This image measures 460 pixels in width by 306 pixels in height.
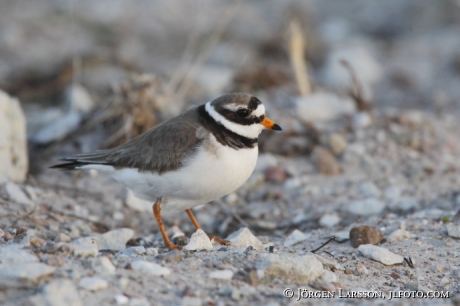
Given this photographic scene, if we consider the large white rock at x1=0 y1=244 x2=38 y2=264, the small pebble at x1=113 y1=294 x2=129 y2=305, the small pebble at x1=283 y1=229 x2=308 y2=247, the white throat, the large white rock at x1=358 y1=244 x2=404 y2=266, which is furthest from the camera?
the small pebble at x1=283 y1=229 x2=308 y2=247

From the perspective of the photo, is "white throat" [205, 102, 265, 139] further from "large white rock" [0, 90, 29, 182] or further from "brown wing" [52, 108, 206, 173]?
"large white rock" [0, 90, 29, 182]

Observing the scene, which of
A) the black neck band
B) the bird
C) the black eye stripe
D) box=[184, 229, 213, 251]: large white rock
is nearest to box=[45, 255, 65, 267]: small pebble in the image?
box=[184, 229, 213, 251]: large white rock

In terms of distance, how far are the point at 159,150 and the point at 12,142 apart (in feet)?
6.61

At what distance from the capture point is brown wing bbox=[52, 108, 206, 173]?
4656 mm

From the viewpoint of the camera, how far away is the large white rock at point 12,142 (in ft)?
19.2

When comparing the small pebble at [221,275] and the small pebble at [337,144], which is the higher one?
the small pebble at [337,144]

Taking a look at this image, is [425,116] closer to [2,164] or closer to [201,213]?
[201,213]

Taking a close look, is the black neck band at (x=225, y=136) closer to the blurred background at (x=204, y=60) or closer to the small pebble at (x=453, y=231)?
the small pebble at (x=453, y=231)

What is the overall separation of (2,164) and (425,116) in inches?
213

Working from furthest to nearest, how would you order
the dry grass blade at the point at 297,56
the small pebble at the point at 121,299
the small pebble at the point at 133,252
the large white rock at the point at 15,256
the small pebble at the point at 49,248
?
the dry grass blade at the point at 297,56
the small pebble at the point at 133,252
the small pebble at the point at 49,248
the large white rock at the point at 15,256
the small pebble at the point at 121,299

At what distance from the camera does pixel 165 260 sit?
380 cm

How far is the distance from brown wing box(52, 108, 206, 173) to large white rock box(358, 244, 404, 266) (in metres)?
1.47

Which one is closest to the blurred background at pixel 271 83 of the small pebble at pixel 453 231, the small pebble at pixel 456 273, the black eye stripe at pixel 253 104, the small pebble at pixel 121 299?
the small pebble at pixel 453 231

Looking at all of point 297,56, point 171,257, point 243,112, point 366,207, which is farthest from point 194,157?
point 297,56
